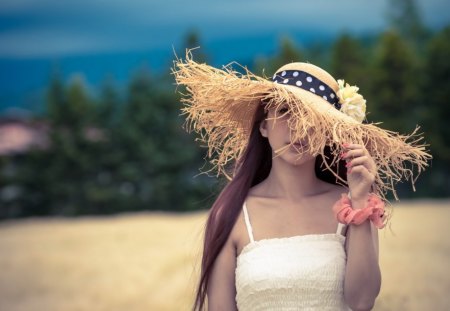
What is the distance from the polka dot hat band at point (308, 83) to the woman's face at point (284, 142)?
0.34 feet

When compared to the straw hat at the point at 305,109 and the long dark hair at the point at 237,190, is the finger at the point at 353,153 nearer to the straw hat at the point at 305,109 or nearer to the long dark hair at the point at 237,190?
the straw hat at the point at 305,109

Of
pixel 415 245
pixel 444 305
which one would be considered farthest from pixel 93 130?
pixel 444 305

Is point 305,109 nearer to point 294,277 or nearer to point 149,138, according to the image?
point 294,277

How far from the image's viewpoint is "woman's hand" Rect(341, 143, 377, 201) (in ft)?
7.59

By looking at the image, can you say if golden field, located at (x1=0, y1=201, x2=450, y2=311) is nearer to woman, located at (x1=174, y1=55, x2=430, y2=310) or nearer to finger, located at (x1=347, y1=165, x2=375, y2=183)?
woman, located at (x1=174, y1=55, x2=430, y2=310)

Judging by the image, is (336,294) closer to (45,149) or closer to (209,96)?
(209,96)

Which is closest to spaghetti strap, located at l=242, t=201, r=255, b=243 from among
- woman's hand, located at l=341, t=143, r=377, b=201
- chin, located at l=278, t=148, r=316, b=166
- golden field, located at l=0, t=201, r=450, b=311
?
chin, located at l=278, t=148, r=316, b=166

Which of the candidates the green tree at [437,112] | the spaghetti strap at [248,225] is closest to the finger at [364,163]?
the spaghetti strap at [248,225]

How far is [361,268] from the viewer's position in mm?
2350

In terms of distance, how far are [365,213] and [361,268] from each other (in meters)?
0.17

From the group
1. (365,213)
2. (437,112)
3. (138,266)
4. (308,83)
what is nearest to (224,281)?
(365,213)

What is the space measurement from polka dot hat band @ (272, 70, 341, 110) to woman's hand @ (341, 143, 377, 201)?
0.91 ft

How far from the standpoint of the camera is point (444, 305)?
662 centimetres

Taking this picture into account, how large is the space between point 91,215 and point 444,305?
48.5ft
